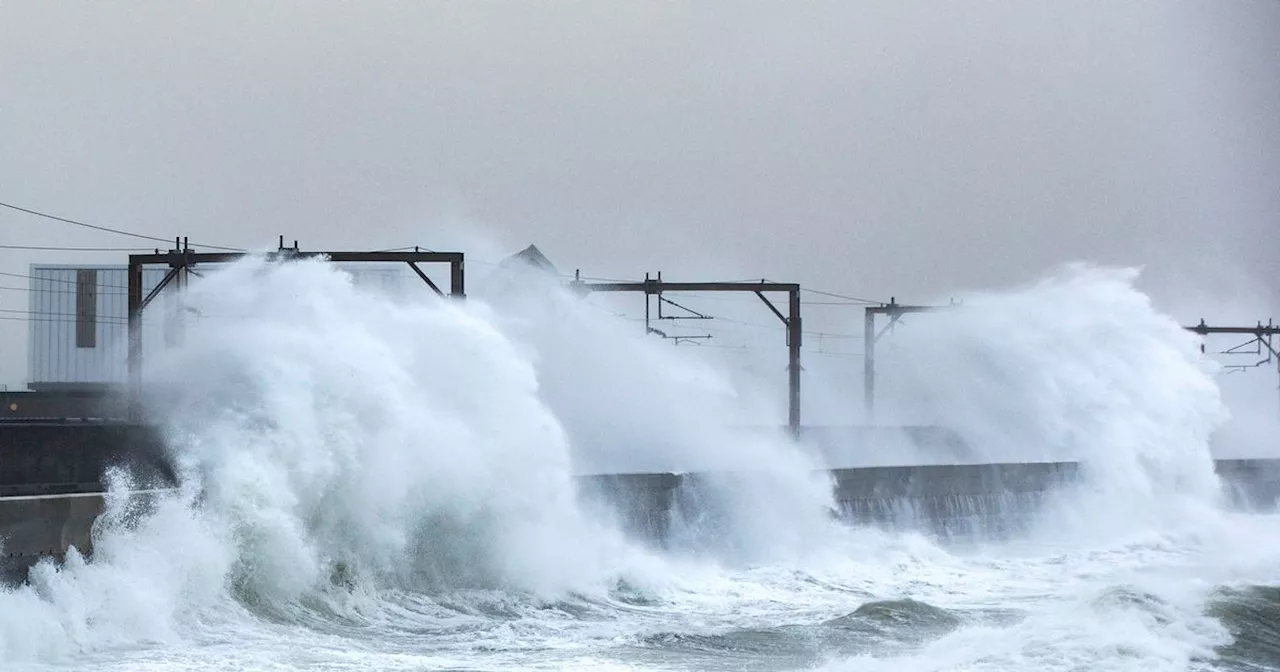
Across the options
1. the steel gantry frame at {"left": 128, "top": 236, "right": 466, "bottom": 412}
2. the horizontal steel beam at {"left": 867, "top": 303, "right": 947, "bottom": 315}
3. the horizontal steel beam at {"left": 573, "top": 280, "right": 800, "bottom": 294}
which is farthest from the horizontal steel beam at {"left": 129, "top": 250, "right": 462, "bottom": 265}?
the horizontal steel beam at {"left": 867, "top": 303, "right": 947, "bottom": 315}

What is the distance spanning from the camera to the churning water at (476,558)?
15.6 meters

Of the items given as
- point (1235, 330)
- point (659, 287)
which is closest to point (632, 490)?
point (659, 287)

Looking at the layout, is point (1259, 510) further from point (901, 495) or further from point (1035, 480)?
point (901, 495)

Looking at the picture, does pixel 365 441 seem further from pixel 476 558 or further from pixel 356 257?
pixel 356 257

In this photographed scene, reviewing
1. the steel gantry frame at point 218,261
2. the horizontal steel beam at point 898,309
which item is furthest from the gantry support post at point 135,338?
the horizontal steel beam at point 898,309

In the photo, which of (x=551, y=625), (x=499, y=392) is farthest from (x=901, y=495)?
(x=551, y=625)

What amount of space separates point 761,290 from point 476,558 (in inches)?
680

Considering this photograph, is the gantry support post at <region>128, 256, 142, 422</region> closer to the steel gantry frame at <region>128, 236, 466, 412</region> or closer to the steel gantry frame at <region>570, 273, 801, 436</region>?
the steel gantry frame at <region>128, 236, 466, 412</region>

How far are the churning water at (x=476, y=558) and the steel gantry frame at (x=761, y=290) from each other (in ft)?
8.57

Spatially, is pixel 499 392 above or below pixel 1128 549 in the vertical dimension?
above

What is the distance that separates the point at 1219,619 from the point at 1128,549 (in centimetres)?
1523

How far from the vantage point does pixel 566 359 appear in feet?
114

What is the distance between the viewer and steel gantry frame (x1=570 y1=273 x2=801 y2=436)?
35094 mm

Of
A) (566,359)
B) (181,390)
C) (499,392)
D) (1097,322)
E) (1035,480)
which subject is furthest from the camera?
(1097,322)
